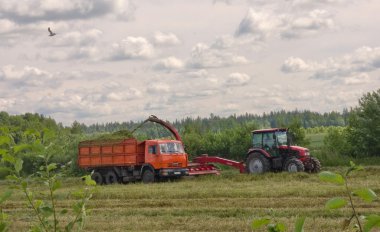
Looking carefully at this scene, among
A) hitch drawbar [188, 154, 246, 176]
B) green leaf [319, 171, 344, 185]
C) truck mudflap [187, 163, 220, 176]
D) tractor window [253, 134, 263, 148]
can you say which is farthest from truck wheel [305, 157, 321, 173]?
green leaf [319, 171, 344, 185]

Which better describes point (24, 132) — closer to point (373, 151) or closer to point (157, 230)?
point (157, 230)

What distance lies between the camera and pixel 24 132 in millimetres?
2623

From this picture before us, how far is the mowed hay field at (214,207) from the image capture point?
11.9 m

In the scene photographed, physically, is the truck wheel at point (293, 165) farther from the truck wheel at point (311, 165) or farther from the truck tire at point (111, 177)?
the truck tire at point (111, 177)

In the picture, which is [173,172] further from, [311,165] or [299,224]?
[299,224]

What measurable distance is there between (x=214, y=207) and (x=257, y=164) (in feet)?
34.6

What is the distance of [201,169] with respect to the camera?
26016 millimetres

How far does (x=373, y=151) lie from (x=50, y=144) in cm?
3074

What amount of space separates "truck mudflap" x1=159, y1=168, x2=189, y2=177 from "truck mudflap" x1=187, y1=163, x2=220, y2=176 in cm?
31

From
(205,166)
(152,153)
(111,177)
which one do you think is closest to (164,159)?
(152,153)

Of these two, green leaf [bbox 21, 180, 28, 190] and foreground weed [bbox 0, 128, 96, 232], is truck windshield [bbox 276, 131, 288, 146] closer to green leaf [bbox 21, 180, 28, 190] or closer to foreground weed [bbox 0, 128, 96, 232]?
foreground weed [bbox 0, 128, 96, 232]

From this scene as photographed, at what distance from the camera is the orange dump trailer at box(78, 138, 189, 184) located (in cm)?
2522

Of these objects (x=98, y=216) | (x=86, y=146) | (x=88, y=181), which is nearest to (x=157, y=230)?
(x=98, y=216)

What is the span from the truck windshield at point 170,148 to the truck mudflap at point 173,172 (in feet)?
2.84
